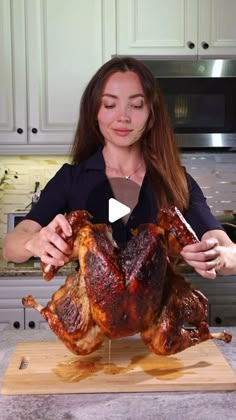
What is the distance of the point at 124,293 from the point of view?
3.01 ft

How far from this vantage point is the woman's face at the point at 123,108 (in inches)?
49.8

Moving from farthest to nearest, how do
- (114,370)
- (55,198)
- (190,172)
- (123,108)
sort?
(190,172) < (55,198) < (123,108) < (114,370)

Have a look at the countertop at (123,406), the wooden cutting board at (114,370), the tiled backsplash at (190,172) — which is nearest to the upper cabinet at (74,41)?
the tiled backsplash at (190,172)

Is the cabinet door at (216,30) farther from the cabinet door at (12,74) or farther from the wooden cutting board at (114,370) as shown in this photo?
the wooden cutting board at (114,370)

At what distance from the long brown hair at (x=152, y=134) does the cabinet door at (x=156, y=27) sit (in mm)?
1153

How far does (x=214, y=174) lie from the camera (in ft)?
9.32

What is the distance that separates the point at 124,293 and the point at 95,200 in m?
0.58

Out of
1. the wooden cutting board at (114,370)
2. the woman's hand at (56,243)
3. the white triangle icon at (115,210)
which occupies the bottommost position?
the wooden cutting board at (114,370)

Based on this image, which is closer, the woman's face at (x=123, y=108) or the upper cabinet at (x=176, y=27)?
the woman's face at (x=123, y=108)

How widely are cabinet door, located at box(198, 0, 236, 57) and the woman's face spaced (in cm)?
133

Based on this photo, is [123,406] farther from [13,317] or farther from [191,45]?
[191,45]

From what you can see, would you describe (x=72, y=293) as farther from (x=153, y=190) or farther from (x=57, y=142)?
(x=57, y=142)

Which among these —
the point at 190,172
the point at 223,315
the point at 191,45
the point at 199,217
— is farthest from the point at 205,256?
the point at 190,172

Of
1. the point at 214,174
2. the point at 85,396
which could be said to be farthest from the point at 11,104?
the point at 85,396
